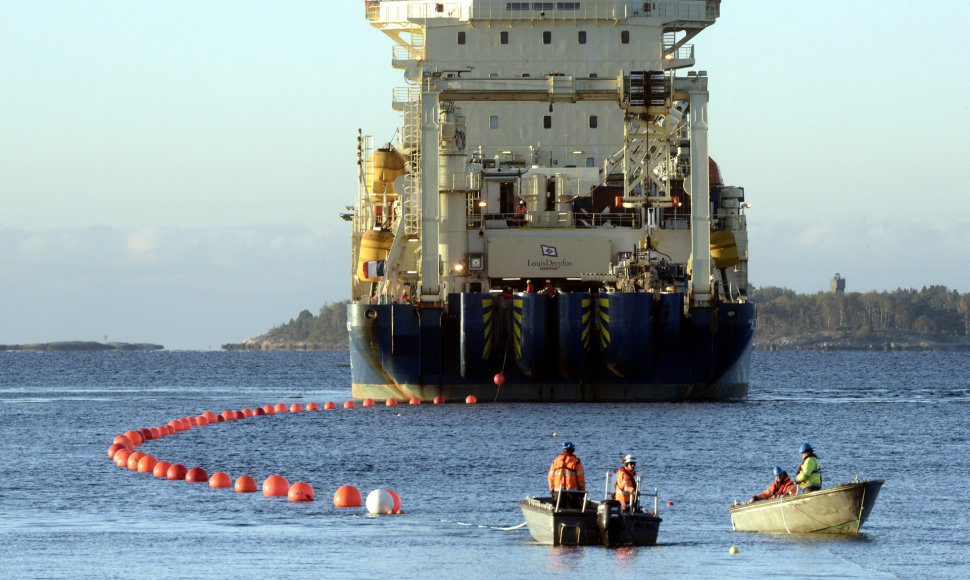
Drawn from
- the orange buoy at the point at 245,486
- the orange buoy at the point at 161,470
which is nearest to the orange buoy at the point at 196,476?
the orange buoy at the point at 161,470

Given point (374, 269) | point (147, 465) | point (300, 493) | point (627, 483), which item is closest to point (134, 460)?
point (147, 465)

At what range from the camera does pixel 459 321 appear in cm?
5588

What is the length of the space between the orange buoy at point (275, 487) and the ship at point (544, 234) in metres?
20.0

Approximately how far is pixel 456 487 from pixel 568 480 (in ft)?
33.7

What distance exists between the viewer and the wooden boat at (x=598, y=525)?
26578 mm

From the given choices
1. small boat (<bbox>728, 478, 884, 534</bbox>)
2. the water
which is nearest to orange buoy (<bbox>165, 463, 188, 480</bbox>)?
the water

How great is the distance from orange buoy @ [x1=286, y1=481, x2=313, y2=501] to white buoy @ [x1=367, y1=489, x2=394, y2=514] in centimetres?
262

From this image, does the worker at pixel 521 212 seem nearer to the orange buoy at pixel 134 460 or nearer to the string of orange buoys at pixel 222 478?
the string of orange buoys at pixel 222 478

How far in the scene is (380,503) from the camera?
105 ft

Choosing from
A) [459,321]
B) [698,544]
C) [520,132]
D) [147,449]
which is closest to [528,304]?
[459,321]

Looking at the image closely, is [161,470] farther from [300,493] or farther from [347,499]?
[347,499]

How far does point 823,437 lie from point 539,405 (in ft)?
33.5

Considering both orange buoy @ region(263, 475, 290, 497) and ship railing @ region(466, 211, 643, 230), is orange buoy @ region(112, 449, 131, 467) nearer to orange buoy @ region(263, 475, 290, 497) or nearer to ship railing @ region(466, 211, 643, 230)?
orange buoy @ region(263, 475, 290, 497)

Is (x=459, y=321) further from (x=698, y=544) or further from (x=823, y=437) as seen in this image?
(x=698, y=544)
